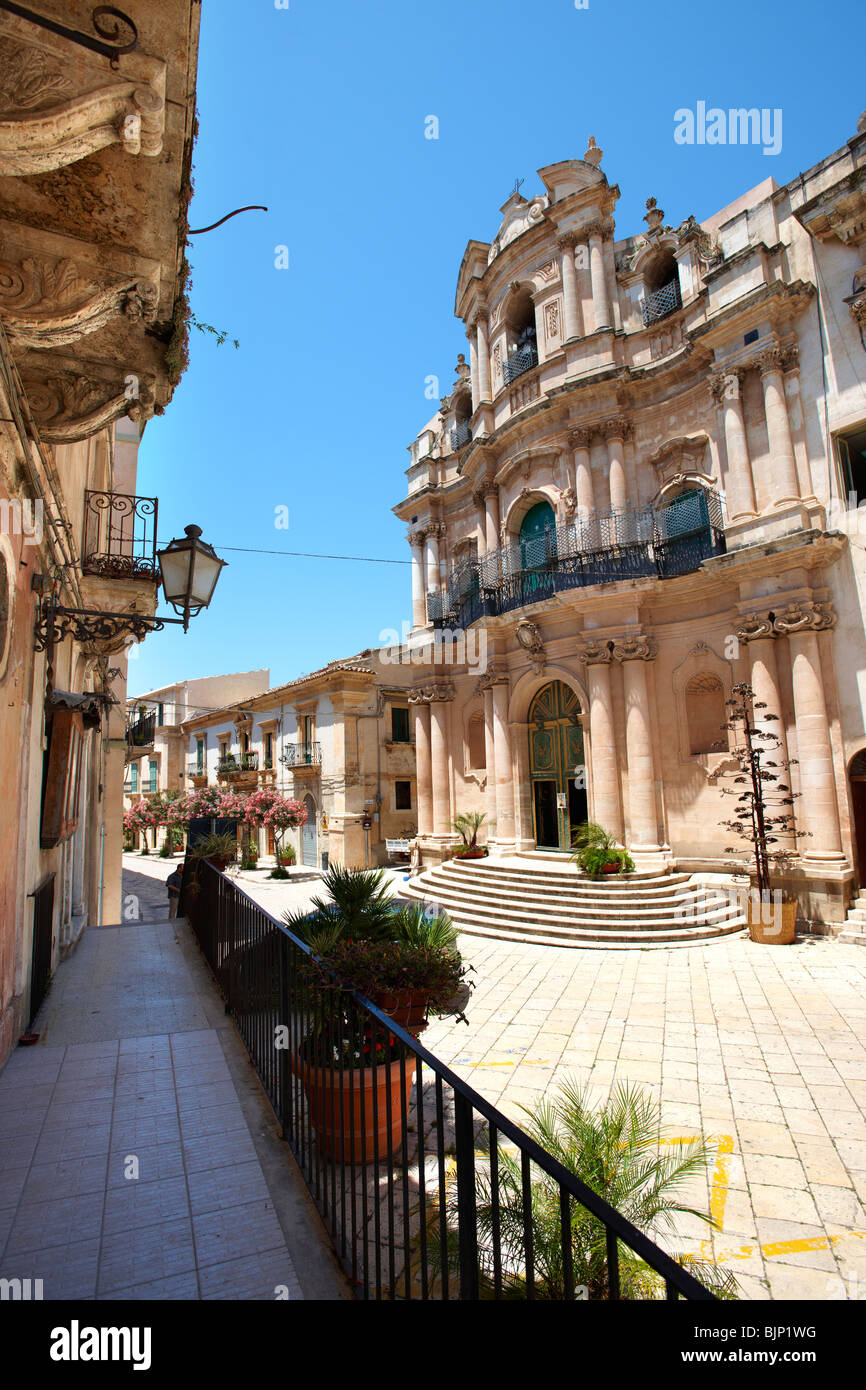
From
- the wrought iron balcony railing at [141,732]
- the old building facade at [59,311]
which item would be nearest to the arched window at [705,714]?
the old building facade at [59,311]

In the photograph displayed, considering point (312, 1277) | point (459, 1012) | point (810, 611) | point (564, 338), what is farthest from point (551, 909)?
point (564, 338)

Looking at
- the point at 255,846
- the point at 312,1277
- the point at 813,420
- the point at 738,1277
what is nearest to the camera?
the point at 312,1277

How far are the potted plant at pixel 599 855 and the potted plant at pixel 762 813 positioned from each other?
1.99 metres

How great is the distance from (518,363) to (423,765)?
11009 millimetres

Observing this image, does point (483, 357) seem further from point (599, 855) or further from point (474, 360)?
point (599, 855)

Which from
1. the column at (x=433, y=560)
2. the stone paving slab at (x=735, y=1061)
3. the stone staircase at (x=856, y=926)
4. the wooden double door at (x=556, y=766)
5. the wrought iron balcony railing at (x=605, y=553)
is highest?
the column at (x=433, y=560)

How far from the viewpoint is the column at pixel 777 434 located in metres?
11.6

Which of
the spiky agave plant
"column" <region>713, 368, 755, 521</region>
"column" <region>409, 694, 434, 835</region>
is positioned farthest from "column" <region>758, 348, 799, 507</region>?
the spiky agave plant

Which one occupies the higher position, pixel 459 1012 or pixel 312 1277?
pixel 459 1012

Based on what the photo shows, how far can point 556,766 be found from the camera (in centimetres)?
1541

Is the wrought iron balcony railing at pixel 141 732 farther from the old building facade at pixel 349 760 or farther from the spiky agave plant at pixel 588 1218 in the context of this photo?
the spiky agave plant at pixel 588 1218

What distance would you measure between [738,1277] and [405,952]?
7.94 ft
